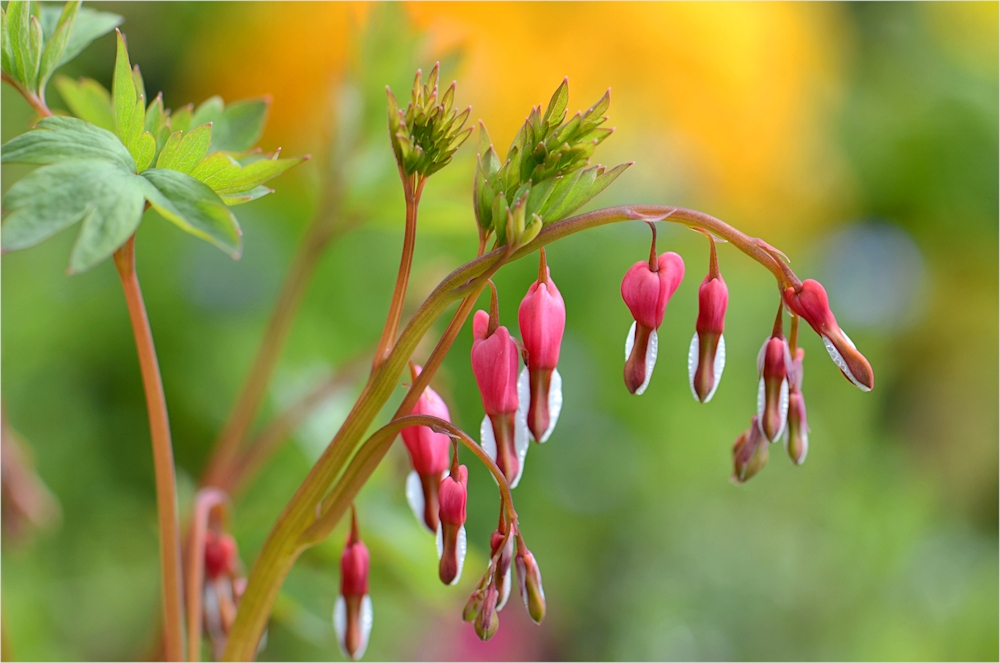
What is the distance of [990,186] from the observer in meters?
2.34

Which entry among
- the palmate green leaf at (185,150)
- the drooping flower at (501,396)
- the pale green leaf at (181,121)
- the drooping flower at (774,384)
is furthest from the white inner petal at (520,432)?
the pale green leaf at (181,121)

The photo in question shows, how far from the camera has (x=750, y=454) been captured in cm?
48

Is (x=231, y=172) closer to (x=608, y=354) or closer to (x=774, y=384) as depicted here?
(x=774, y=384)

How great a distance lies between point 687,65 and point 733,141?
9.7 inches

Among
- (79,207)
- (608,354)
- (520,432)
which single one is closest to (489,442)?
(520,432)

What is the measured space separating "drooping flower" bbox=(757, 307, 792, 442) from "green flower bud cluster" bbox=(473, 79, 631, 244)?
0.13 m

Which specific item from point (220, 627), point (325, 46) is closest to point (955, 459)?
point (325, 46)

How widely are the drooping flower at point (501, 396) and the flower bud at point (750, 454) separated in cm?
14

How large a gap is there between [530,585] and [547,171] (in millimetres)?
218

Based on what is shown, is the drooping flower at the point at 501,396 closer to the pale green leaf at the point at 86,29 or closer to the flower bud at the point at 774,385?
the flower bud at the point at 774,385

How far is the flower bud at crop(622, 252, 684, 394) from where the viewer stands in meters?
0.43

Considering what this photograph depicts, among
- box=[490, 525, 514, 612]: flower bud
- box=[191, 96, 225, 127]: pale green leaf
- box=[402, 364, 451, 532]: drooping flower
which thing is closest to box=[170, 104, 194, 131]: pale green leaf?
box=[191, 96, 225, 127]: pale green leaf

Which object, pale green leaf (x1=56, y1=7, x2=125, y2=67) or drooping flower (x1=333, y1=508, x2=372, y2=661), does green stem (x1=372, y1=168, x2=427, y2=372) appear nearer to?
drooping flower (x1=333, y1=508, x2=372, y2=661)

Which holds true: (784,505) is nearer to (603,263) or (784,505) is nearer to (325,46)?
(603,263)
